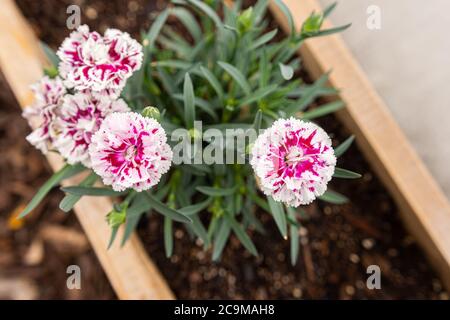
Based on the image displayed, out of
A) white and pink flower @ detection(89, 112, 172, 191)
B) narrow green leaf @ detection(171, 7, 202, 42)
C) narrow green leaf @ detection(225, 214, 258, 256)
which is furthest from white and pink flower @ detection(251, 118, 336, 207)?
narrow green leaf @ detection(171, 7, 202, 42)

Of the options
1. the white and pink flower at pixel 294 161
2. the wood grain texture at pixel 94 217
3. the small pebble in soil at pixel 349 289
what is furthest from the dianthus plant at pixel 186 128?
the small pebble in soil at pixel 349 289

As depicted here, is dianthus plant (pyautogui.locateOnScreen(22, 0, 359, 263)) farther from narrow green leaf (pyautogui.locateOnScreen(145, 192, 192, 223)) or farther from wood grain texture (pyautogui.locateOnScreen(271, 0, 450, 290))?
wood grain texture (pyautogui.locateOnScreen(271, 0, 450, 290))

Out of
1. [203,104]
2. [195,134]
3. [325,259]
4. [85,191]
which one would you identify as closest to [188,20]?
[203,104]

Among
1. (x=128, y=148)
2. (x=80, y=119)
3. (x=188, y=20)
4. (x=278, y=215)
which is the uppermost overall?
(x=188, y=20)

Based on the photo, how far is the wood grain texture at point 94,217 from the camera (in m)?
1.01

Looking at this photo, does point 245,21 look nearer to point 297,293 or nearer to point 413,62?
point 413,62

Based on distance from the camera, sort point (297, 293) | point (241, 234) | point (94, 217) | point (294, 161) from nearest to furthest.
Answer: point (294, 161), point (241, 234), point (94, 217), point (297, 293)

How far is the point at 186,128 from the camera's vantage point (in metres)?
0.85

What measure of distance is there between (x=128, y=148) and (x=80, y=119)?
155 millimetres

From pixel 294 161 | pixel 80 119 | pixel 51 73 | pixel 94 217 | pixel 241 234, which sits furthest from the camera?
pixel 94 217

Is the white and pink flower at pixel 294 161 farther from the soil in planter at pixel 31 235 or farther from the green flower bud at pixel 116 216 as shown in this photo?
the soil in planter at pixel 31 235

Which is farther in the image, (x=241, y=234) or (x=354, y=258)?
A: (x=354, y=258)
